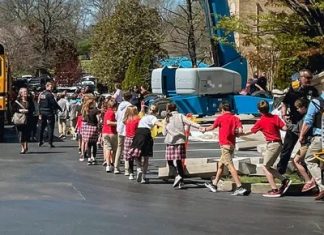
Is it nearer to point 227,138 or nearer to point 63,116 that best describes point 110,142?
point 227,138

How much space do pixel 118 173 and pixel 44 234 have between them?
23.8 feet

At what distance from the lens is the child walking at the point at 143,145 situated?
50.2 ft

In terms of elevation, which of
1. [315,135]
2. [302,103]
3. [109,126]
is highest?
[302,103]

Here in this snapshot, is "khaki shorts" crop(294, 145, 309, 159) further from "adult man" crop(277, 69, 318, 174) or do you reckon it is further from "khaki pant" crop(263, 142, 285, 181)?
"adult man" crop(277, 69, 318, 174)

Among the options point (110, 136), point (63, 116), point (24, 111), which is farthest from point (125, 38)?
point (110, 136)

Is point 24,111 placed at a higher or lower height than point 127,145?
higher

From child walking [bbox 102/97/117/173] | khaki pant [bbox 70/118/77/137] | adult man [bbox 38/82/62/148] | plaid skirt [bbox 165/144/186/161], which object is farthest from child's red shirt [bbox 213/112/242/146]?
khaki pant [bbox 70/118/77/137]

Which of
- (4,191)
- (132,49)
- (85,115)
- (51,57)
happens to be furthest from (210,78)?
(51,57)

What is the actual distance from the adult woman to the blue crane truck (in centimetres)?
574

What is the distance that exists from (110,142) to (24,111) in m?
4.96

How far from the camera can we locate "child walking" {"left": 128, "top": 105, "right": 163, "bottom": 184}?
1530 cm

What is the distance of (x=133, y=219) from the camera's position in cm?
1070

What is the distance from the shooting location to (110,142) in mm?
17391

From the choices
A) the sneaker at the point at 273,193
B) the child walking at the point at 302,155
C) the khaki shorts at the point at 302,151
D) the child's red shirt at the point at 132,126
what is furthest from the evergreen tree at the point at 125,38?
the sneaker at the point at 273,193
